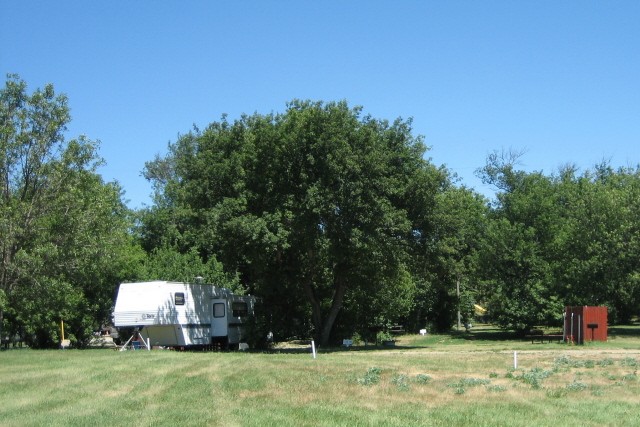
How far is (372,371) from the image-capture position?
19.0m

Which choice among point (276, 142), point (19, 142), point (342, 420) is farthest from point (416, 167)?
point (342, 420)

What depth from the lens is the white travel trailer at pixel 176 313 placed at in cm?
3062

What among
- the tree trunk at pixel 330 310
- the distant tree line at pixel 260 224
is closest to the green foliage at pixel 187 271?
the distant tree line at pixel 260 224

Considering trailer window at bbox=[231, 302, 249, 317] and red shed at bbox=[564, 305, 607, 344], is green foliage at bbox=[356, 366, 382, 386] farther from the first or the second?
red shed at bbox=[564, 305, 607, 344]

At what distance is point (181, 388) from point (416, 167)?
1931 cm

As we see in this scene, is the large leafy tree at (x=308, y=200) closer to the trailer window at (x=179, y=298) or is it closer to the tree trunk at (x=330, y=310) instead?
the tree trunk at (x=330, y=310)

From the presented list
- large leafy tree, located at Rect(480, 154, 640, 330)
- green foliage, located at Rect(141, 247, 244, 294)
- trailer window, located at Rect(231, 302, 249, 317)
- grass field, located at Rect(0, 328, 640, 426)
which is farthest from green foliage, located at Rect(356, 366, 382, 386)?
large leafy tree, located at Rect(480, 154, 640, 330)

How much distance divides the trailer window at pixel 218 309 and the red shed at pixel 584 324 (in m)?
A: 17.8

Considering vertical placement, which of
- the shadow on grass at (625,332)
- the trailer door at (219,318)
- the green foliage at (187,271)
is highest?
the green foliage at (187,271)

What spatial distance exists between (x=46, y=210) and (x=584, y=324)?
26274 mm

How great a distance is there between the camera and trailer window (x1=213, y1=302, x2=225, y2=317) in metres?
33.5

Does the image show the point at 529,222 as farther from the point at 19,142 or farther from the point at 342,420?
the point at 342,420

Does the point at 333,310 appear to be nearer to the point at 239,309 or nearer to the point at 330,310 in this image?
the point at 330,310

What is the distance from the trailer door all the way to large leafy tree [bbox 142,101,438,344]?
2.41 m
